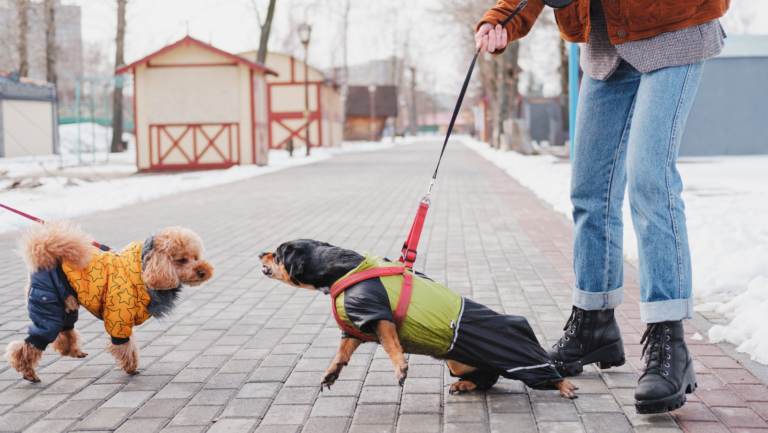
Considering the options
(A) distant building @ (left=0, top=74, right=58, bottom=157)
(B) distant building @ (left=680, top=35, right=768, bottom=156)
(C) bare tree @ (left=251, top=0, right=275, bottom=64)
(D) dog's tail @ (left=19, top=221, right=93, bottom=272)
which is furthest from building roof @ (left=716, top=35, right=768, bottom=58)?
(A) distant building @ (left=0, top=74, right=58, bottom=157)

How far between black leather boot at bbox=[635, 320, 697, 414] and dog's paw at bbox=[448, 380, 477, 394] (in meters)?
0.68

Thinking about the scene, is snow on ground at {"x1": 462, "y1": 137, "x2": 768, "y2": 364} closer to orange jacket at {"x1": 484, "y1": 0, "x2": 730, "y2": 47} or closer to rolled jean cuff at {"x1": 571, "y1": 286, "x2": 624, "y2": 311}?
rolled jean cuff at {"x1": 571, "y1": 286, "x2": 624, "y2": 311}

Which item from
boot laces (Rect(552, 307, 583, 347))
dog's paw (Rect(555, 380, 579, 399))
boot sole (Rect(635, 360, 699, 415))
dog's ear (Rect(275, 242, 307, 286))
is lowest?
dog's paw (Rect(555, 380, 579, 399))

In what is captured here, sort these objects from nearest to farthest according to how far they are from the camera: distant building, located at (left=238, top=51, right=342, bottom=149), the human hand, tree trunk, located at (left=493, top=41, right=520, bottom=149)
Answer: the human hand < tree trunk, located at (left=493, top=41, right=520, bottom=149) < distant building, located at (left=238, top=51, right=342, bottom=149)

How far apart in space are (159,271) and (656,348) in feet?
6.96

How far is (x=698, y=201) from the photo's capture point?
9.09 m

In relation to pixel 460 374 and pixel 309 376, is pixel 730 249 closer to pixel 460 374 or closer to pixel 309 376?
pixel 460 374

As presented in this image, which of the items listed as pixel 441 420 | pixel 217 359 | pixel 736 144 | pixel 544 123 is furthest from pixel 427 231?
pixel 544 123

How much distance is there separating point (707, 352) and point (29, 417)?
310cm

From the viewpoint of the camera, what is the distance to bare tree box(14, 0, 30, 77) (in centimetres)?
2942

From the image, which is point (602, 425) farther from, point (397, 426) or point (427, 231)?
point (427, 231)

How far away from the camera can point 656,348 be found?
2.80 metres

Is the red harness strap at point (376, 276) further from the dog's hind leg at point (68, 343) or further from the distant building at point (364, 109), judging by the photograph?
the distant building at point (364, 109)

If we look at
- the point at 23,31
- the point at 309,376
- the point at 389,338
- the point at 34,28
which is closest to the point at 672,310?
the point at 389,338
